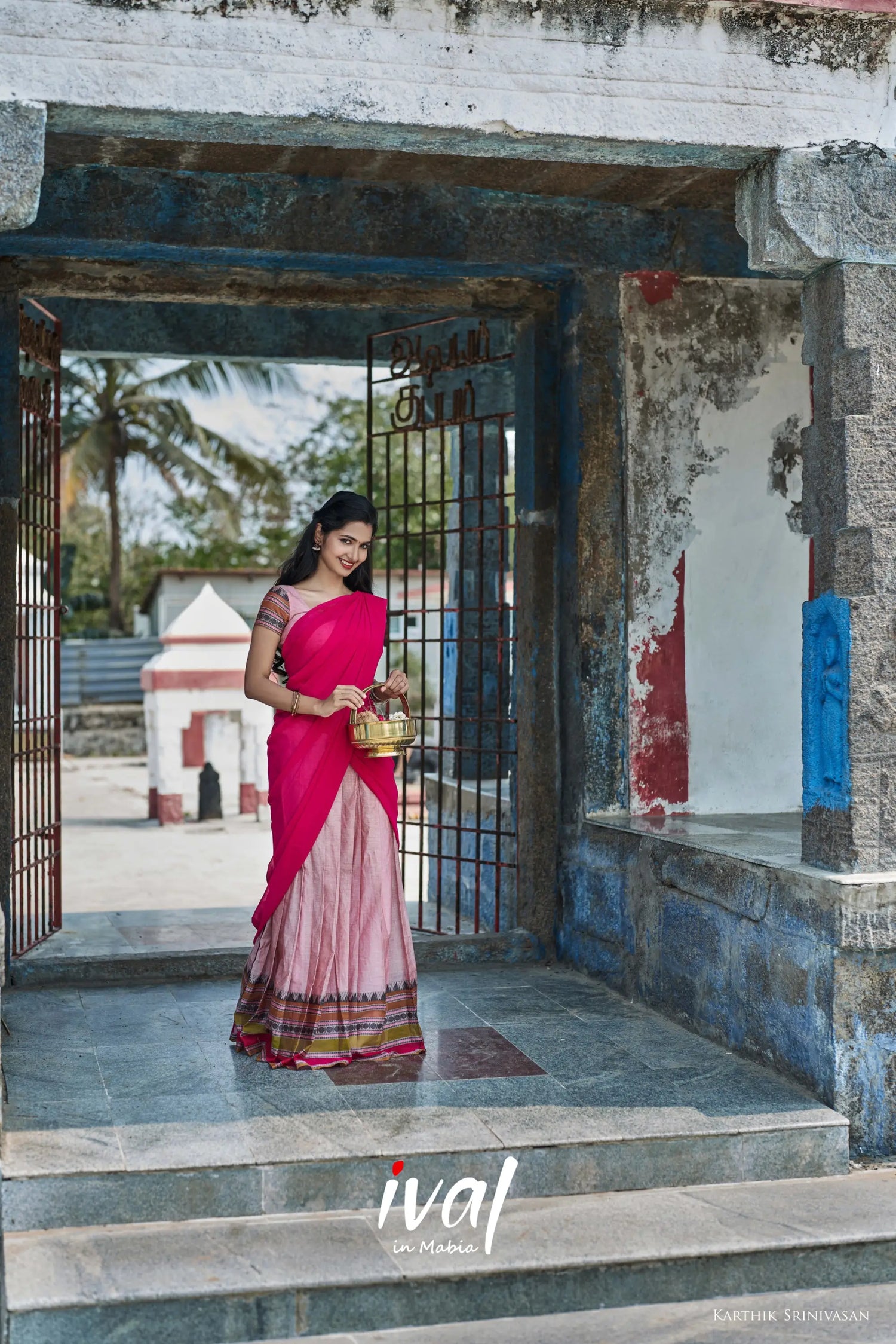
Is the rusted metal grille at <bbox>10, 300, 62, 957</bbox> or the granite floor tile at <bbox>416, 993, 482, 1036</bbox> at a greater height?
the rusted metal grille at <bbox>10, 300, 62, 957</bbox>

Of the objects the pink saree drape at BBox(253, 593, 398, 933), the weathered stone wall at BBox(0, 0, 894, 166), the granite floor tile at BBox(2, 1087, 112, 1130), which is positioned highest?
the weathered stone wall at BBox(0, 0, 894, 166)

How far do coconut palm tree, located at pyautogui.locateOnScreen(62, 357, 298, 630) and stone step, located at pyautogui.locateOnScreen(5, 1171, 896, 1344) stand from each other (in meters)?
20.2

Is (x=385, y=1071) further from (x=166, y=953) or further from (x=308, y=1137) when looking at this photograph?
(x=166, y=953)

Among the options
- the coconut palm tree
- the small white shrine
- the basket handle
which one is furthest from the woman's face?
the coconut palm tree

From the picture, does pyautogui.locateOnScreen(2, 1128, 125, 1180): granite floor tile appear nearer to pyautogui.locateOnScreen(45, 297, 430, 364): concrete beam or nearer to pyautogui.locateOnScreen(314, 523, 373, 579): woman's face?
pyautogui.locateOnScreen(314, 523, 373, 579): woman's face

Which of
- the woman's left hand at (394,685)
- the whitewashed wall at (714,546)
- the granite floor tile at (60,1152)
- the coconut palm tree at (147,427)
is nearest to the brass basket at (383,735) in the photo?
the woman's left hand at (394,685)

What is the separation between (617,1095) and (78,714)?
18625mm

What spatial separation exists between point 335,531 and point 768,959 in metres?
1.90

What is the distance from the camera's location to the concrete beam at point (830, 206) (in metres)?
4.14

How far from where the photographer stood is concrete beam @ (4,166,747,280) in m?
5.12

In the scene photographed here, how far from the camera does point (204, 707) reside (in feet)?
44.7

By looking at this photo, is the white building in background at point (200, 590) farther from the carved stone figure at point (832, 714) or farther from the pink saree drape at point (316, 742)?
the carved stone figure at point (832, 714)

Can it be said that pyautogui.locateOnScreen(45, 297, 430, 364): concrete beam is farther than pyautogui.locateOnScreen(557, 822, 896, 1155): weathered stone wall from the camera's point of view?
Yes

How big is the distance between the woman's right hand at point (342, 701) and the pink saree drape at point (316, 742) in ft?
0.34
